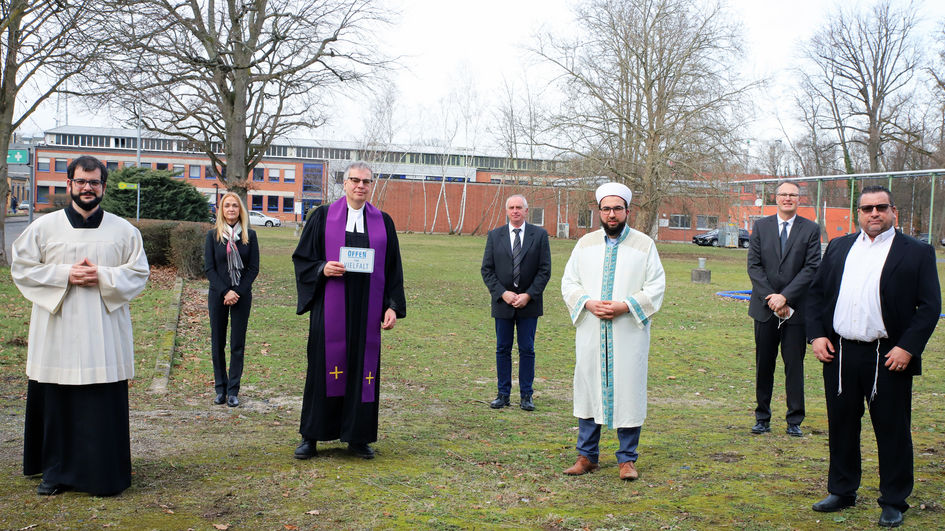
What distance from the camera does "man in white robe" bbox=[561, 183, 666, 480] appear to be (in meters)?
5.77

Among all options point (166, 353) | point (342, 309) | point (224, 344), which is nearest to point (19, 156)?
point (166, 353)

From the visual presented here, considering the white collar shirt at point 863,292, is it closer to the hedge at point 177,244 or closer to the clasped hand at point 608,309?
the clasped hand at point 608,309

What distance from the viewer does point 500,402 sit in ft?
27.8

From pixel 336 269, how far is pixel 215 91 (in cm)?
2211

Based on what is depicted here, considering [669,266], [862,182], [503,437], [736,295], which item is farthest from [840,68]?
[503,437]

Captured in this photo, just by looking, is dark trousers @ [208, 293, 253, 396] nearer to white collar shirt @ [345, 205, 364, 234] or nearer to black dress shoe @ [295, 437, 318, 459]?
black dress shoe @ [295, 437, 318, 459]

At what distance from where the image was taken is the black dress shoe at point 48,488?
502 centimetres

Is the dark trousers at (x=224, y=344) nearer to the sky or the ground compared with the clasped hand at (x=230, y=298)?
nearer to the ground

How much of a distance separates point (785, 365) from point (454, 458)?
10.1 feet

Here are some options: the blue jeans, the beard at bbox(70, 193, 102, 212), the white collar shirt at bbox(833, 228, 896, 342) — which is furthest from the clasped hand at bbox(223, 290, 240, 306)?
the white collar shirt at bbox(833, 228, 896, 342)

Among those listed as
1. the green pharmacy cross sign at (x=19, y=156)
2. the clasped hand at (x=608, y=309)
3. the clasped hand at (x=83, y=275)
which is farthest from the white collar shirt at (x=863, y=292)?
the green pharmacy cross sign at (x=19, y=156)

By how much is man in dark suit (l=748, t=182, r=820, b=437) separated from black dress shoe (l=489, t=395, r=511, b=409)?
2416mm

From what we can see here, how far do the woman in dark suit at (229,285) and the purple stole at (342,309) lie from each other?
96.5 inches

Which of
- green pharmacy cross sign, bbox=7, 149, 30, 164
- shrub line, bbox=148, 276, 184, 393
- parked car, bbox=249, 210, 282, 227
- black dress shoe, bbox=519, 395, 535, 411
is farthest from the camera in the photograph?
parked car, bbox=249, 210, 282, 227
